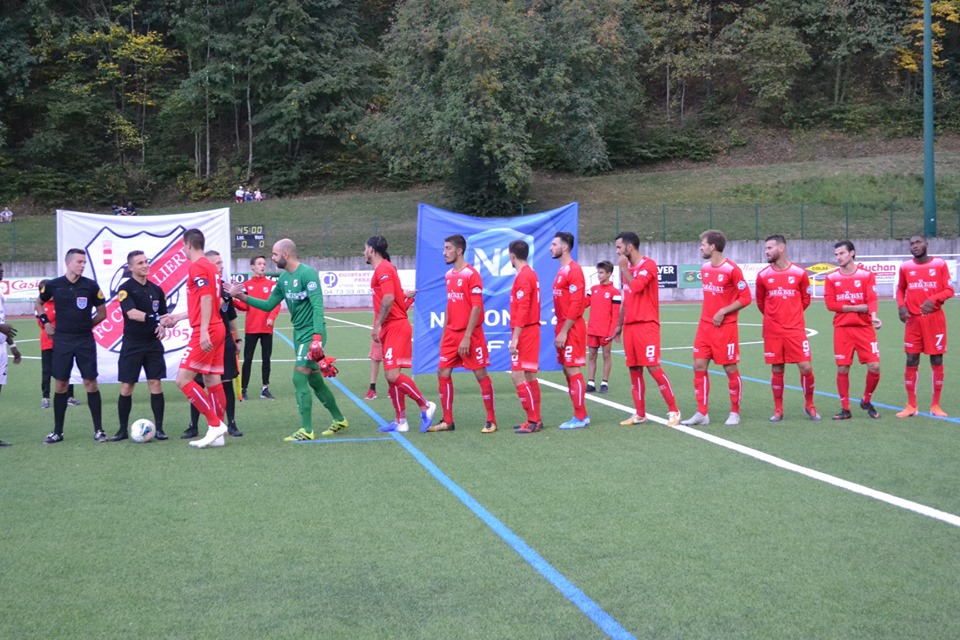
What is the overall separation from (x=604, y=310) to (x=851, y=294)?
382 cm

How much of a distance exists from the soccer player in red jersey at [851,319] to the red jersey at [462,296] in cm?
393

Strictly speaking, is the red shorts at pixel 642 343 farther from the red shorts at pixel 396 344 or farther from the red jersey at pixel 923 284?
the red jersey at pixel 923 284

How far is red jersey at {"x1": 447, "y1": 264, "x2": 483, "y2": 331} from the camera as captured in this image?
31.3ft

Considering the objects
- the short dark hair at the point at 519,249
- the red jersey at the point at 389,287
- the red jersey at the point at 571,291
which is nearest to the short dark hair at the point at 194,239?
the red jersey at the point at 389,287

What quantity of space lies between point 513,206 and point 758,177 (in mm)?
14437

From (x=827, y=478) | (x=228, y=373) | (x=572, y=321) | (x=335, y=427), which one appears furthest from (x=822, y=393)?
(x=228, y=373)

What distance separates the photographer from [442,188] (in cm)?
5331

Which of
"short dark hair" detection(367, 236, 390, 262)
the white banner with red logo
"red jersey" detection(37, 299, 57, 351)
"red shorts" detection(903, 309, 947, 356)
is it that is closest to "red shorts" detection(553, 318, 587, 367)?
"short dark hair" detection(367, 236, 390, 262)

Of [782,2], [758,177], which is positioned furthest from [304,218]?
[782,2]

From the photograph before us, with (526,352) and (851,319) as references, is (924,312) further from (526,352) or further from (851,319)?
(526,352)

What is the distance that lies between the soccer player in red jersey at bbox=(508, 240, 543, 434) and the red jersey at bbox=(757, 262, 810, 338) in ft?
8.04

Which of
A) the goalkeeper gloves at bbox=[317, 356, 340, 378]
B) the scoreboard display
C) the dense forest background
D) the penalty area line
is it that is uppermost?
the dense forest background

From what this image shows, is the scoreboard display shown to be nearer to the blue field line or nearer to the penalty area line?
the blue field line

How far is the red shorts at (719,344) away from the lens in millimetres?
9664
